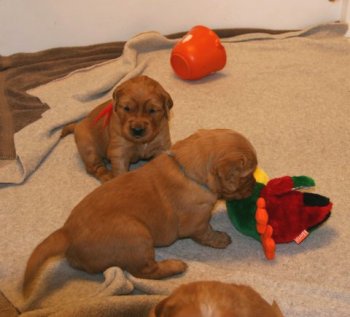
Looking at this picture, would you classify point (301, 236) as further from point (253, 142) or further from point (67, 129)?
point (67, 129)

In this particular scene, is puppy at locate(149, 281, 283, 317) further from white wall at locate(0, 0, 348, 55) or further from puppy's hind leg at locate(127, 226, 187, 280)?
white wall at locate(0, 0, 348, 55)

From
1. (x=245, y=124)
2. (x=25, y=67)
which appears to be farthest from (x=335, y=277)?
(x=25, y=67)

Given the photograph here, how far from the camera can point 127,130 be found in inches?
109

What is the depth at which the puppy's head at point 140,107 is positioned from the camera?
9.02ft

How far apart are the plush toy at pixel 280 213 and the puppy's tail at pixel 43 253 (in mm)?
840

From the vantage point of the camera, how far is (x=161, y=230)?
2344 millimetres

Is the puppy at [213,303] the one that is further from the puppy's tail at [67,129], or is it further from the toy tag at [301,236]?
the puppy's tail at [67,129]

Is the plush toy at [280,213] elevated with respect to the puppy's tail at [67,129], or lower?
lower

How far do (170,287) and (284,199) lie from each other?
0.69 meters

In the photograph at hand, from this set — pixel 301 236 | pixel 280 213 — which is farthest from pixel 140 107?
pixel 301 236

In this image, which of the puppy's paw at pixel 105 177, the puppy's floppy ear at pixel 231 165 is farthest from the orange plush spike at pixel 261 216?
the puppy's paw at pixel 105 177

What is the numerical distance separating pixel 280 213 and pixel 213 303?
3.59 feet

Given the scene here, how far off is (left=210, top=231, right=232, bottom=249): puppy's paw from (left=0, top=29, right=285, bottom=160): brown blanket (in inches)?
60.8

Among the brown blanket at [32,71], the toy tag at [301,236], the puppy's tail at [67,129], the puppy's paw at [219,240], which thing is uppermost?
the brown blanket at [32,71]
